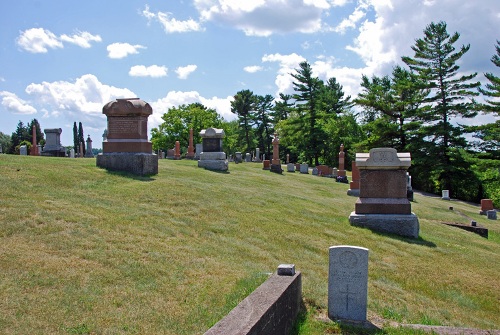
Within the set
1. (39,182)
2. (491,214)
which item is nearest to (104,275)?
(39,182)

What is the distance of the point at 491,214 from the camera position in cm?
2466

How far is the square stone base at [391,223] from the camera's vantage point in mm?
12516

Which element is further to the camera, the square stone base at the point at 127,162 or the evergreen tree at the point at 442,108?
the evergreen tree at the point at 442,108

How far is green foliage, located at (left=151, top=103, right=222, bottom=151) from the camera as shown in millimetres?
65875

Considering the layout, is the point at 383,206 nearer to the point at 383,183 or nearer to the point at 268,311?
the point at 383,183

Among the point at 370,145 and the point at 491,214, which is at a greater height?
the point at 370,145

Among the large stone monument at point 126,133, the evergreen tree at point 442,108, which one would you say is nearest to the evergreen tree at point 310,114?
the evergreen tree at point 442,108

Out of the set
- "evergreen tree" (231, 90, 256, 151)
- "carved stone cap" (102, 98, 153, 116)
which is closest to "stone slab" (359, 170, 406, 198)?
"carved stone cap" (102, 98, 153, 116)

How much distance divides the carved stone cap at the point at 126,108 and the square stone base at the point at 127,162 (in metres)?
1.42

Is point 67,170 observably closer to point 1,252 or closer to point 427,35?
point 1,252

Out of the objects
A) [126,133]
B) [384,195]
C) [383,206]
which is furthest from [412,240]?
[126,133]

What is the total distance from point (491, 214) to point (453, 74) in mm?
19634

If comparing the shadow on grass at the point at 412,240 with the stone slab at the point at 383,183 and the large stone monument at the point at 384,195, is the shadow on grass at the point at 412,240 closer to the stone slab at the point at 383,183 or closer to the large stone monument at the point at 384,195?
the large stone monument at the point at 384,195

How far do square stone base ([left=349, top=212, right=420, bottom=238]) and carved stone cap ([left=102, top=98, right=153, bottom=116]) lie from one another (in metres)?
7.84
